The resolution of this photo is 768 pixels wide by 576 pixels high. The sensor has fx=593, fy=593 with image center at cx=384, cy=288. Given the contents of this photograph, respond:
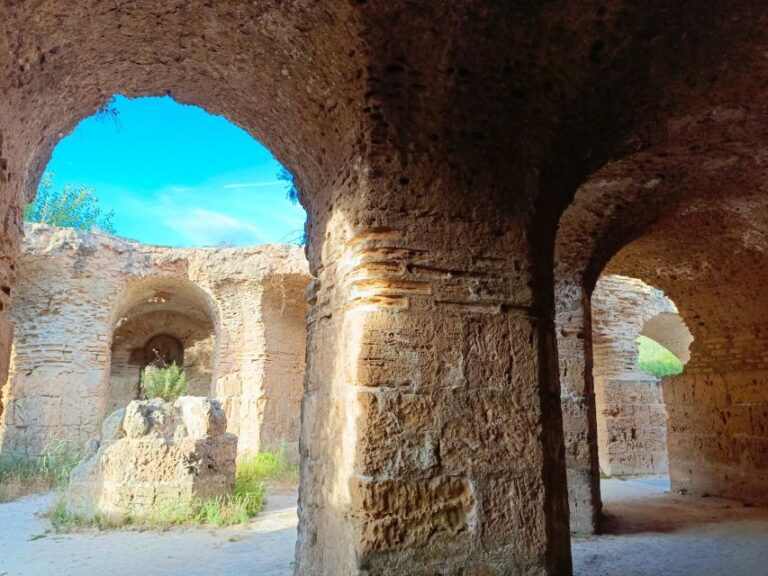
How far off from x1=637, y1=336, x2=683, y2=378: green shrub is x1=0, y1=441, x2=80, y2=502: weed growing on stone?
17.0 m

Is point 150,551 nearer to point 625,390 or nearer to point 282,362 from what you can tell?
point 282,362

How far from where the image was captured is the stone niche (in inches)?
251

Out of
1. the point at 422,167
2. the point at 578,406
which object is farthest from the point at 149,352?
the point at 422,167

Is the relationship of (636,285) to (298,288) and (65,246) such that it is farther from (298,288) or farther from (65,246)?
(65,246)

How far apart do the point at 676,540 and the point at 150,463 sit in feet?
17.6

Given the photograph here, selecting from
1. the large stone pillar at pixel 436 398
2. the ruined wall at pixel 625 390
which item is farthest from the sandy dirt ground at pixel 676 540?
the ruined wall at pixel 625 390

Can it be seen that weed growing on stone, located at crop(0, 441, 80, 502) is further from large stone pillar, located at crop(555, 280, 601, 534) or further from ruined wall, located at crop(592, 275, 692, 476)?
ruined wall, located at crop(592, 275, 692, 476)

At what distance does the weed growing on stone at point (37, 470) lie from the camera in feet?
27.6

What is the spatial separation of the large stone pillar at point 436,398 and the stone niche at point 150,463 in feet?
12.8

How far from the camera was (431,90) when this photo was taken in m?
2.99

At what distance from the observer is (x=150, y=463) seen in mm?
6520

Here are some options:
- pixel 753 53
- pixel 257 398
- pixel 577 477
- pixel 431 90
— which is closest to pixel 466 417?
pixel 431 90

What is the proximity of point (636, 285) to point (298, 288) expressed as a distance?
21.0ft

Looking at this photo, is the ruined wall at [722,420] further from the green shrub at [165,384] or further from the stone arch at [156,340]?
the stone arch at [156,340]
